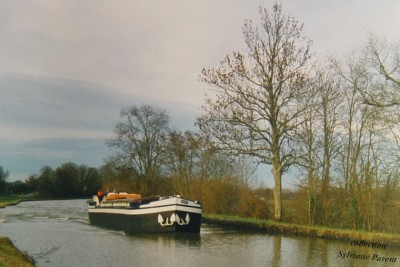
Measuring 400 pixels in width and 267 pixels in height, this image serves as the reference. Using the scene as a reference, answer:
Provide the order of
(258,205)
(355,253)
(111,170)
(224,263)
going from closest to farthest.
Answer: (224,263) < (355,253) < (258,205) < (111,170)

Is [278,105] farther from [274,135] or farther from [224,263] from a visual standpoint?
[224,263]

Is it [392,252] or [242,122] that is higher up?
[242,122]

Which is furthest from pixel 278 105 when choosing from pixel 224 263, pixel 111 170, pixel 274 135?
pixel 111 170

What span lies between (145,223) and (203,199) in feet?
30.2

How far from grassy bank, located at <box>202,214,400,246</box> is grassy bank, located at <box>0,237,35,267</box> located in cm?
1224

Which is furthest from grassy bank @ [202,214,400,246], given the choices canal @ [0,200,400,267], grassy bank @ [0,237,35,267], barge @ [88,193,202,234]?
grassy bank @ [0,237,35,267]

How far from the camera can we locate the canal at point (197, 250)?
1478cm

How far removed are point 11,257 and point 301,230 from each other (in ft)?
43.5

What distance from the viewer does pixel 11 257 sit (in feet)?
41.0

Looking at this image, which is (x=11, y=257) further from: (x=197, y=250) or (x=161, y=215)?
(x=161, y=215)

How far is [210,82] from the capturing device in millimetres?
24781

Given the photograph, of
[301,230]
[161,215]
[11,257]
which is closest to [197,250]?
[301,230]

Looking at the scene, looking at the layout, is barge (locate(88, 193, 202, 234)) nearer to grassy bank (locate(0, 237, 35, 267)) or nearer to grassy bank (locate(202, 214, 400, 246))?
grassy bank (locate(202, 214, 400, 246))

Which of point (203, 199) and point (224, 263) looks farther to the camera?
point (203, 199)
